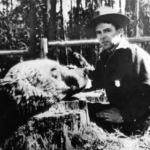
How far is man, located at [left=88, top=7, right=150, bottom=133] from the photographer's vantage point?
12.6 feet

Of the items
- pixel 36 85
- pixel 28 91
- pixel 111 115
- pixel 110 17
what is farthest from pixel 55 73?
pixel 110 17

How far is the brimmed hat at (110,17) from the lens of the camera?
4.29m

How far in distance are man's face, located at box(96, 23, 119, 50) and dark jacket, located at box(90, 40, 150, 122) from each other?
0.17 m

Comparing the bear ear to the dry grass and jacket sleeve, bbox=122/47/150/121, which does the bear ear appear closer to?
the dry grass

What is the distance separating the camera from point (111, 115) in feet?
13.0

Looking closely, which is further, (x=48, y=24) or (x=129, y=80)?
(x=48, y=24)

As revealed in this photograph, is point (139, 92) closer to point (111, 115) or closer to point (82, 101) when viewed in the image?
point (111, 115)

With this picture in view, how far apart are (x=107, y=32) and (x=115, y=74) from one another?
581 mm

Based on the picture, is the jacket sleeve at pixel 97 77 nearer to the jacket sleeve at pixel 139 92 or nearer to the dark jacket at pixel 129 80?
the dark jacket at pixel 129 80

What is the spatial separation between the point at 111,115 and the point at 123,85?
38 centimetres

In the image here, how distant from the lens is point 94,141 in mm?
3266

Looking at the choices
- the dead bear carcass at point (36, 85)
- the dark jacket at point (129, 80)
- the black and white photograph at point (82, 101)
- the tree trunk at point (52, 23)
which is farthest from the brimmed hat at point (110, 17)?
the tree trunk at point (52, 23)

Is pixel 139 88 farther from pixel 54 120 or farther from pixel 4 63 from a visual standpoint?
pixel 4 63

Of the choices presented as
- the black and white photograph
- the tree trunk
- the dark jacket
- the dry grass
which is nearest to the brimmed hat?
the black and white photograph
